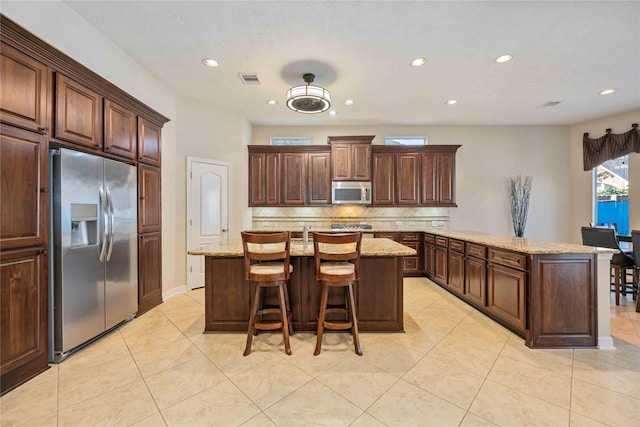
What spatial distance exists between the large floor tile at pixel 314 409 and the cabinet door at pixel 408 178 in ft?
13.6

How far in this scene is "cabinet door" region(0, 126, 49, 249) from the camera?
73.0 inches

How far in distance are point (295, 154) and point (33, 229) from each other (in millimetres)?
3917

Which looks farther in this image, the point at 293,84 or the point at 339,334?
the point at 293,84

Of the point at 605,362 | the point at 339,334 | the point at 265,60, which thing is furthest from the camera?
the point at 265,60

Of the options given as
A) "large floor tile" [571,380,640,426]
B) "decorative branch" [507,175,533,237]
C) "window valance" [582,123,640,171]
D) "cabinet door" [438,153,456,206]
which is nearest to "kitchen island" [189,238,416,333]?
"large floor tile" [571,380,640,426]

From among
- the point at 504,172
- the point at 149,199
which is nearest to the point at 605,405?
the point at 149,199

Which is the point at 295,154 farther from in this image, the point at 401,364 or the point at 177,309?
the point at 401,364

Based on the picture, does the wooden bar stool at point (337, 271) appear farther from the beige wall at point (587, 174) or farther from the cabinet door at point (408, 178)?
the beige wall at point (587, 174)

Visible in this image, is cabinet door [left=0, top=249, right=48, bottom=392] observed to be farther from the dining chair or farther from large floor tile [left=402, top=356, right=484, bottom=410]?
the dining chair

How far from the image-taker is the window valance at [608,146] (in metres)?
4.50

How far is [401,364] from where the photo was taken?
7.08 ft

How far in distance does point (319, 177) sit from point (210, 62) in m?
2.76

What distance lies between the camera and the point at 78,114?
7.93ft

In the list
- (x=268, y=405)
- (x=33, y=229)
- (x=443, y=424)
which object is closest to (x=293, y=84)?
(x=33, y=229)
